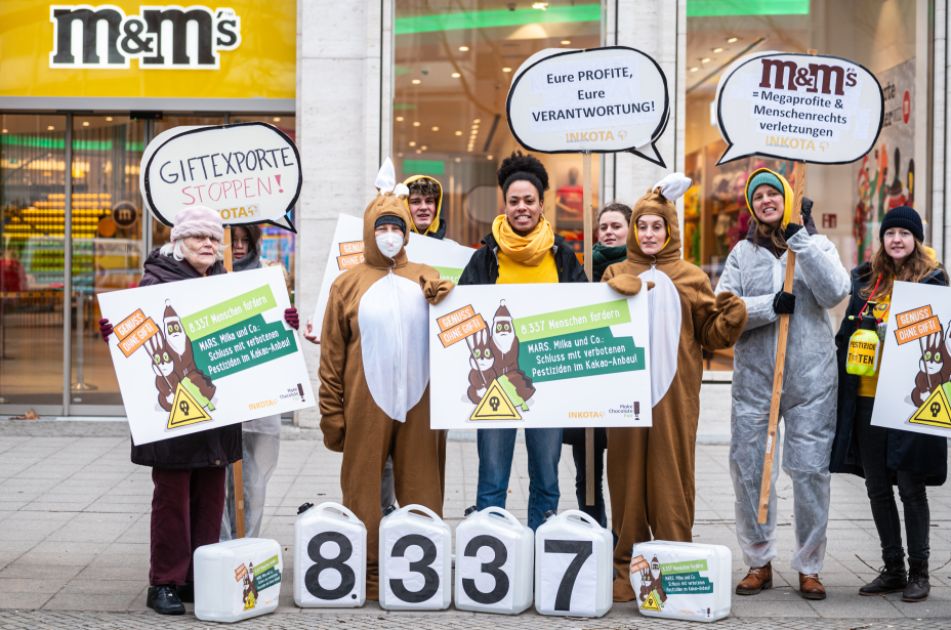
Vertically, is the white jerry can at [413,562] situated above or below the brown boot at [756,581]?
above

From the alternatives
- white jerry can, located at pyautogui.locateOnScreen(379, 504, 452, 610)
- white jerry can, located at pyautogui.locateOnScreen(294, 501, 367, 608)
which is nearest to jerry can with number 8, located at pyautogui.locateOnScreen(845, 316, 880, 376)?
white jerry can, located at pyautogui.locateOnScreen(379, 504, 452, 610)

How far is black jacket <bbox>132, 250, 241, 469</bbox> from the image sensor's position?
5.38m

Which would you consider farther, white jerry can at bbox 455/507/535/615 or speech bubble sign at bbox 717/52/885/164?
speech bubble sign at bbox 717/52/885/164

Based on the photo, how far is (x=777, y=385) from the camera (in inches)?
221

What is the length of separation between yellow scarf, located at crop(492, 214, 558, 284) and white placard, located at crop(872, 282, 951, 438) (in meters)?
Answer: 1.59

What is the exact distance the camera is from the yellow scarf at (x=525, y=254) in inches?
225

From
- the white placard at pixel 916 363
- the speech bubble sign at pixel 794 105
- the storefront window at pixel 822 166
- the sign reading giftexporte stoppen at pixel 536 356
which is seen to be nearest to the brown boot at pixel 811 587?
the white placard at pixel 916 363

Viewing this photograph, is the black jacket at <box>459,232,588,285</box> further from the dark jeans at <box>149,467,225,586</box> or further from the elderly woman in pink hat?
the dark jeans at <box>149,467,225,586</box>

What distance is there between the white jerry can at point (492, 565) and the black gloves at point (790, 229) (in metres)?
1.78

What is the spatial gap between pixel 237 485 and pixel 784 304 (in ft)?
9.00

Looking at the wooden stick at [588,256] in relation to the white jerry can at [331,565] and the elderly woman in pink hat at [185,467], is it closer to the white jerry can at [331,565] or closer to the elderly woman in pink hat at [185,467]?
the white jerry can at [331,565]

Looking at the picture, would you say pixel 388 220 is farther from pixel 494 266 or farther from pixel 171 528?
pixel 171 528

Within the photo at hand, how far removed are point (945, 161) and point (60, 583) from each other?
8053 mm

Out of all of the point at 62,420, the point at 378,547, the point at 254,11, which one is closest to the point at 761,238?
the point at 378,547
